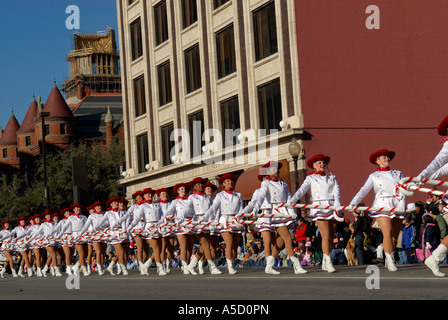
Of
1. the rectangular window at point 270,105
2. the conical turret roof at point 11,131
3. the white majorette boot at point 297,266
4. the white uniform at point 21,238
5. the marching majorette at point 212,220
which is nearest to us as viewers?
the white majorette boot at point 297,266

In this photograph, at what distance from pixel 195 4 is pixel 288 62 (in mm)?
8779

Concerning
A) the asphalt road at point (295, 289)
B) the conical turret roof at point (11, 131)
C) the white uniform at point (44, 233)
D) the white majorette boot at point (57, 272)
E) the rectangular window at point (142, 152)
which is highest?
the conical turret roof at point (11, 131)

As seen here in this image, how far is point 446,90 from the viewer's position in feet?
115

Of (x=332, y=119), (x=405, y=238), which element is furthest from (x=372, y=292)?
(x=332, y=119)

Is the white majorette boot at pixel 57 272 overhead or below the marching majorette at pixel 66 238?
below

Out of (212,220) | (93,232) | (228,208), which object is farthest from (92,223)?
(228,208)

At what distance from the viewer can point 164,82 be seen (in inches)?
1750

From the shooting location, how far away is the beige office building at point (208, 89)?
3431cm

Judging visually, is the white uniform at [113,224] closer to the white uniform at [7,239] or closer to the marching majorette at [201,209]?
the marching majorette at [201,209]

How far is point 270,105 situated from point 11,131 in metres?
88.1

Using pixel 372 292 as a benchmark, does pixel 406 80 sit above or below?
above

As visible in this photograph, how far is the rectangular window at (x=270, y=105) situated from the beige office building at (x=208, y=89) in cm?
4

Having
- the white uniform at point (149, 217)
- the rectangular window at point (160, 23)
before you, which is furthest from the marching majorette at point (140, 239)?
the rectangular window at point (160, 23)
